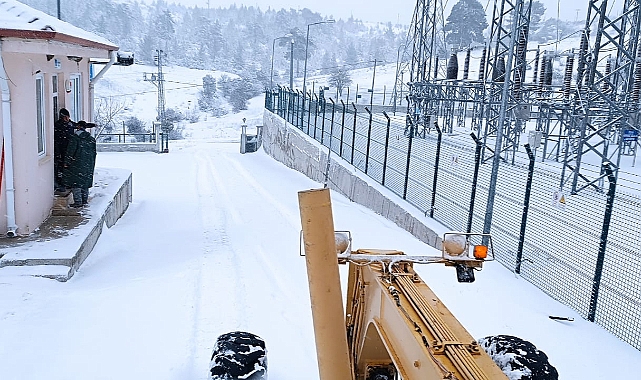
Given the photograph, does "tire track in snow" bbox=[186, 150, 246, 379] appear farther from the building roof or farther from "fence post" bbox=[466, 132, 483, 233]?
"fence post" bbox=[466, 132, 483, 233]

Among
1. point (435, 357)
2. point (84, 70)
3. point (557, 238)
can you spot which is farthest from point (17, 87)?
point (557, 238)

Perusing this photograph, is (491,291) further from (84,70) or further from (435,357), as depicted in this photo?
(84,70)

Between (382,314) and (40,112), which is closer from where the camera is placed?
(382,314)

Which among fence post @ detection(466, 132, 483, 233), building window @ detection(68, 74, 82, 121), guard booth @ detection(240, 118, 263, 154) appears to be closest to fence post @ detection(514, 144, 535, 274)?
fence post @ detection(466, 132, 483, 233)

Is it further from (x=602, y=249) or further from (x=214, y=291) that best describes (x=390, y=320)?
(x=214, y=291)

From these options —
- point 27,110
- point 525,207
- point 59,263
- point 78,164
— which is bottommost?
point 59,263

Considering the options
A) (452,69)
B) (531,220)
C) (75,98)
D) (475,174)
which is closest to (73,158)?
(75,98)

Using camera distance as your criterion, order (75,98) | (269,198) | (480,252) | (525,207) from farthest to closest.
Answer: (269,198), (75,98), (525,207), (480,252)

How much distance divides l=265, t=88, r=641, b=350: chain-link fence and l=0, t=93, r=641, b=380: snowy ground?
1.19 ft

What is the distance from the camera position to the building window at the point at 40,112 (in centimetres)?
965

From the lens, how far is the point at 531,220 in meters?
10.6

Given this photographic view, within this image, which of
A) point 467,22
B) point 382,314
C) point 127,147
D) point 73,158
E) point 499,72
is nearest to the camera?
point 382,314

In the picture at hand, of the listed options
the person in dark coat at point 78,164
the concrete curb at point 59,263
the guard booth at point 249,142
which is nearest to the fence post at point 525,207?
the concrete curb at point 59,263

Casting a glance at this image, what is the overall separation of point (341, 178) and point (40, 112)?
30.6 feet
